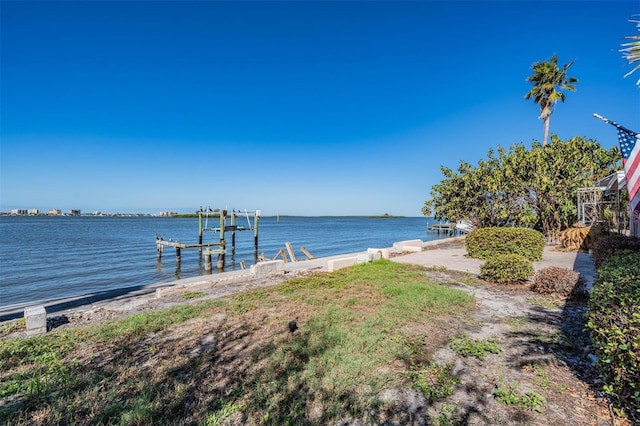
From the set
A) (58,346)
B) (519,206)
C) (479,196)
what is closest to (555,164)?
(519,206)

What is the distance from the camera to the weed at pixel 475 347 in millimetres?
A: 4316

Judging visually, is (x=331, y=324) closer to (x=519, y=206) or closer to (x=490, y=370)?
(x=490, y=370)

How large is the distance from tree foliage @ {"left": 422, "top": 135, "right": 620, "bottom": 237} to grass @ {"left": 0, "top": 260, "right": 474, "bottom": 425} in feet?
52.4

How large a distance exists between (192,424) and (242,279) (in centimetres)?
767

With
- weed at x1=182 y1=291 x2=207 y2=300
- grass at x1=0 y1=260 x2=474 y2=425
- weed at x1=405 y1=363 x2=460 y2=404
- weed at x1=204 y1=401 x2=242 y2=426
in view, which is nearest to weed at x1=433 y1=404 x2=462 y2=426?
weed at x1=405 y1=363 x2=460 y2=404

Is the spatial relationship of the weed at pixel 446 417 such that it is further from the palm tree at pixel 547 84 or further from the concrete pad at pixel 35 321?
the palm tree at pixel 547 84

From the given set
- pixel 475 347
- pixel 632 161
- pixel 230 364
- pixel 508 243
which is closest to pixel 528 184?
pixel 508 243

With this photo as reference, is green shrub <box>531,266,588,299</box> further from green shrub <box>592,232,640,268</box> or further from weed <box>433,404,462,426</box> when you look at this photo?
weed <box>433,404,462,426</box>

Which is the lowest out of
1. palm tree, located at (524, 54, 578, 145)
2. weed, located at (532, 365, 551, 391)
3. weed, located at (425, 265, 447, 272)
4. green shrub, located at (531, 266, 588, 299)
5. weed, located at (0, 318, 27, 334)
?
weed, located at (0, 318, 27, 334)

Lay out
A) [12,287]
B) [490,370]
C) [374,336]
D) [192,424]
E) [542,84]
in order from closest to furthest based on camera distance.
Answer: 1. [192,424]
2. [490,370]
3. [374,336]
4. [12,287]
5. [542,84]

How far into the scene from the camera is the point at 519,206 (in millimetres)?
20266

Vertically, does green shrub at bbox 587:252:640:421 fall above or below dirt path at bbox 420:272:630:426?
above

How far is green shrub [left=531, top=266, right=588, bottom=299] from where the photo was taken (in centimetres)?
713

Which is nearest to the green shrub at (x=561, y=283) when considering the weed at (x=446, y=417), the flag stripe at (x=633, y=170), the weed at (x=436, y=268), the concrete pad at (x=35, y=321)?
the flag stripe at (x=633, y=170)
